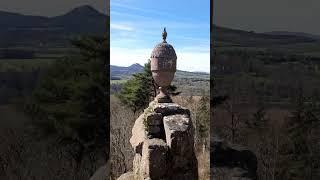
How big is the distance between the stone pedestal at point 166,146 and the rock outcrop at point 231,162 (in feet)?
1.59

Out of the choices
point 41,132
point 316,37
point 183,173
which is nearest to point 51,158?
point 41,132

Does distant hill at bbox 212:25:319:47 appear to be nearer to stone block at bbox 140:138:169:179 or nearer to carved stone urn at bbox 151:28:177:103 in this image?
stone block at bbox 140:138:169:179

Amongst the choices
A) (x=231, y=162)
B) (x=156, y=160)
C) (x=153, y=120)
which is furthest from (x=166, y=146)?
(x=231, y=162)

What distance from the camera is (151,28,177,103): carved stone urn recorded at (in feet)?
25.1

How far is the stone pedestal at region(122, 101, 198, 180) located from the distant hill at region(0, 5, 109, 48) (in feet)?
6.63

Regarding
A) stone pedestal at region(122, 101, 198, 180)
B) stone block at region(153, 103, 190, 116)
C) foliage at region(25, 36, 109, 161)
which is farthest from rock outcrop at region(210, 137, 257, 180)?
foliage at region(25, 36, 109, 161)

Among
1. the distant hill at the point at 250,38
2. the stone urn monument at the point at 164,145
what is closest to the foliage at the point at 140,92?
the stone urn monument at the point at 164,145

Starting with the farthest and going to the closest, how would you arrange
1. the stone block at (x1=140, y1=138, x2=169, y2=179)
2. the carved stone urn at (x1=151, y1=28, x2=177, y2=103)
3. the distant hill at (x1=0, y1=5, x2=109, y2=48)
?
the carved stone urn at (x1=151, y1=28, x2=177, y2=103) → the stone block at (x1=140, y1=138, x2=169, y2=179) → the distant hill at (x1=0, y1=5, x2=109, y2=48)

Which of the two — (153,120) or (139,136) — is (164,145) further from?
(139,136)

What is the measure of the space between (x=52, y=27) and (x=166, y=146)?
8.16 feet

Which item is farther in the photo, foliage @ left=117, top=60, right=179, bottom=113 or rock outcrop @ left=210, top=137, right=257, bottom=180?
foliage @ left=117, top=60, right=179, bottom=113

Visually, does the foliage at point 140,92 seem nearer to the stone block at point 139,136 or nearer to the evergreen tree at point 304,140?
the stone block at point 139,136

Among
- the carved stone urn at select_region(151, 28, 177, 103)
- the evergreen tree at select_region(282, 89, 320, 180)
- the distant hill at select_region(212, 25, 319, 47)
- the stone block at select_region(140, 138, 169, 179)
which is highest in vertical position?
the distant hill at select_region(212, 25, 319, 47)

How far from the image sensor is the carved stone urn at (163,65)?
301 inches
